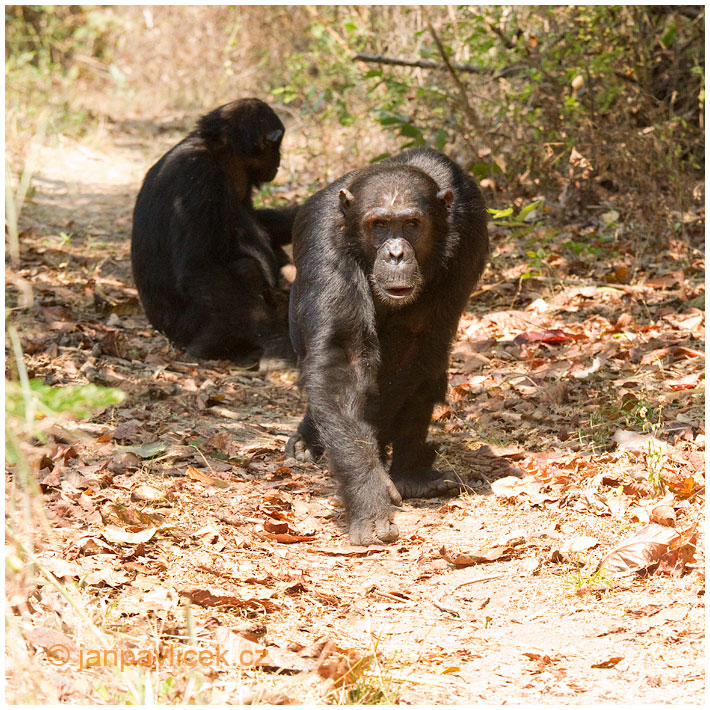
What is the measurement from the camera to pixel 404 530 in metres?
5.48

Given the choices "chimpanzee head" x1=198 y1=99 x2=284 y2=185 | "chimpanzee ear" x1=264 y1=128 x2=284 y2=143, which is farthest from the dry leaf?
"chimpanzee ear" x1=264 y1=128 x2=284 y2=143

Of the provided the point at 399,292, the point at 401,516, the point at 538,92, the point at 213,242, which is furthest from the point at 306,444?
the point at 538,92

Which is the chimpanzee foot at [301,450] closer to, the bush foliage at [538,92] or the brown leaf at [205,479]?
the brown leaf at [205,479]

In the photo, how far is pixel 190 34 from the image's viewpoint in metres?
19.6

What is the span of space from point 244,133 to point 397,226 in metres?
3.91

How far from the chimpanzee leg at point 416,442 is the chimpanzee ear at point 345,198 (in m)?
1.24

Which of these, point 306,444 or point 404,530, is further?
point 306,444

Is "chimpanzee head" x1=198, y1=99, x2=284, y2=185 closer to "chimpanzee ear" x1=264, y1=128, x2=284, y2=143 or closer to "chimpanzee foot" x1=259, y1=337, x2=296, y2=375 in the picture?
"chimpanzee ear" x1=264, y1=128, x2=284, y2=143

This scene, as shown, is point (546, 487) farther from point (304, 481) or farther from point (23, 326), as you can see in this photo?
point (23, 326)

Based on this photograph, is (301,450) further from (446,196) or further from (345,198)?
(446,196)

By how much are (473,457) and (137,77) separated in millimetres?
16056

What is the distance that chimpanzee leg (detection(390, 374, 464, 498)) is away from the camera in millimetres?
6035

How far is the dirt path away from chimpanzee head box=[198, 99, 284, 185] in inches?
77.0

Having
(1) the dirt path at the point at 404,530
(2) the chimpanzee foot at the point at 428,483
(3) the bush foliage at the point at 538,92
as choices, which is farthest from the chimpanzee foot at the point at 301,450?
(3) the bush foliage at the point at 538,92
